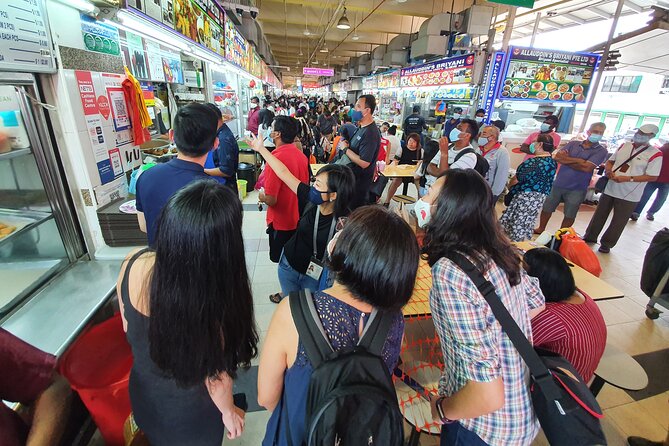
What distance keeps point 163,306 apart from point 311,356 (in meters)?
0.54

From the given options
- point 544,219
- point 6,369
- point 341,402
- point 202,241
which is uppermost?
point 202,241

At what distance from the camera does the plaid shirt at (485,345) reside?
3.45 feet

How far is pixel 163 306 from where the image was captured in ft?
3.33

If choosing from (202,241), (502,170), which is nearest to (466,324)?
(202,241)

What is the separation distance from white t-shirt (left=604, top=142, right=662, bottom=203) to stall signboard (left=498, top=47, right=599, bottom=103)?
3725 millimetres

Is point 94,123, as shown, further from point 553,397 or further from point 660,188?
point 660,188

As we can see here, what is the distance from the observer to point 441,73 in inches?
401

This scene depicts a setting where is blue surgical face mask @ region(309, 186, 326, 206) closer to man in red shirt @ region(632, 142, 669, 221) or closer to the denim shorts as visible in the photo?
the denim shorts

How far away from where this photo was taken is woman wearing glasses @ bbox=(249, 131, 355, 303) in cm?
199

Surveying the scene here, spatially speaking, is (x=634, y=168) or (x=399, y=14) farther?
(x=399, y=14)

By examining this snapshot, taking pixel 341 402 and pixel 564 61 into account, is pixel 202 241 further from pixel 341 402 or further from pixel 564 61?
pixel 564 61

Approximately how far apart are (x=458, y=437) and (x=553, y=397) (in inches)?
19.2

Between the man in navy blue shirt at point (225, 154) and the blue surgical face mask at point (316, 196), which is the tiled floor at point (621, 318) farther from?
the blue surgical face mask at point (316, 196)

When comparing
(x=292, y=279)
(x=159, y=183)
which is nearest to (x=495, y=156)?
(x=292, y=279)
